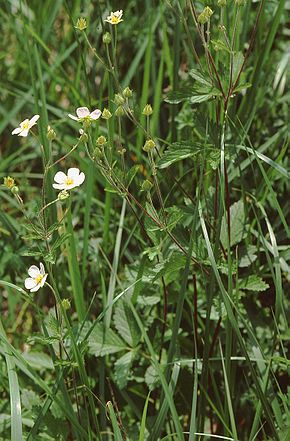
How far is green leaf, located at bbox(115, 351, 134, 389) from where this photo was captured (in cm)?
179

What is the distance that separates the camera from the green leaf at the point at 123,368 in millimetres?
1786

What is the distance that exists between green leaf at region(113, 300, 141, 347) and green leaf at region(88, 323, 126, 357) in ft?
0.06

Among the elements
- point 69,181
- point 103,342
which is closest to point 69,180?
point 69,181

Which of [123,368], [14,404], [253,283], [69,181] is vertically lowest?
[123,368]

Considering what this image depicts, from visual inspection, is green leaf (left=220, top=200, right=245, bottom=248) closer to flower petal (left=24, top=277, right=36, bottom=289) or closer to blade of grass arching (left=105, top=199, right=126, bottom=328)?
blade of grass arching (left=105, top=199, right=126, bottom=328)

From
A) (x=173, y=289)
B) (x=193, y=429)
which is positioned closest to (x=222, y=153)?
(x=173, y=289)

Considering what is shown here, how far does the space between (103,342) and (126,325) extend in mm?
73

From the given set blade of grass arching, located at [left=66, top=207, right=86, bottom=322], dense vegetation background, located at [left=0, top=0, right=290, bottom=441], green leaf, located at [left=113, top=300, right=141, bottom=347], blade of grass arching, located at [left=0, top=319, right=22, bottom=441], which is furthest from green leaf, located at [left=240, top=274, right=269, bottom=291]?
blade of grass arching, located at [left=0, top=319, right=22, bottom=441]

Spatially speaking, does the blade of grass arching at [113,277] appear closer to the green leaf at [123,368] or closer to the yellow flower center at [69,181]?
the green leaf at [123,368]

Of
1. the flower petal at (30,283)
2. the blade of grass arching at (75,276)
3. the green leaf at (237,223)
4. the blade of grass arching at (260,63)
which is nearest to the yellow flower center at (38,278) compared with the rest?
the flower petal at (30,283)

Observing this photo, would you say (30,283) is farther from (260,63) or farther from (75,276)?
(260,63)

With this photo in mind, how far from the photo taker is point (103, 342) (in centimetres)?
184

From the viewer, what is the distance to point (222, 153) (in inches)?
63.9

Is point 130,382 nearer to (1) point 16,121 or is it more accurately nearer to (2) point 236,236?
(2) point 236,236
